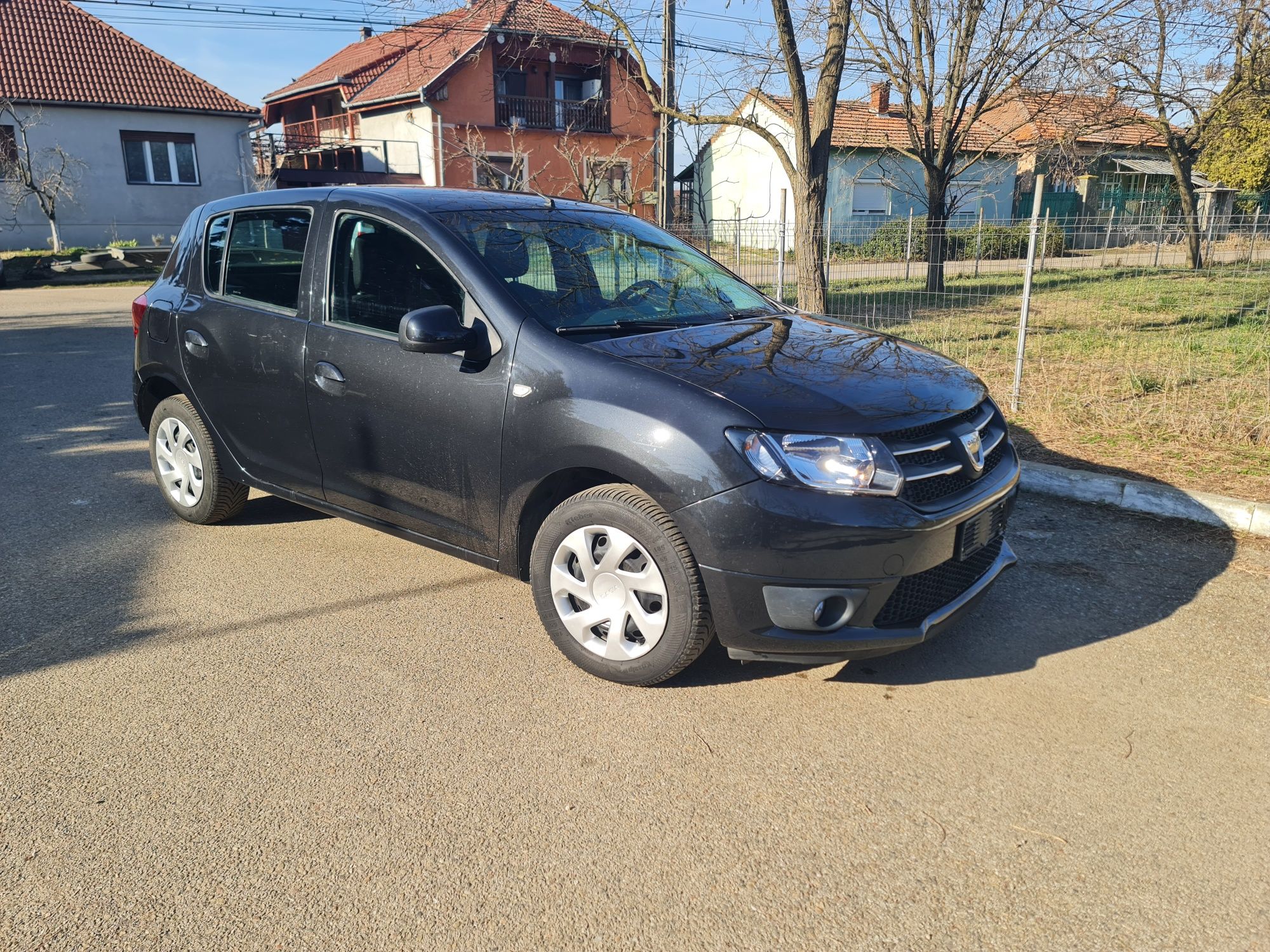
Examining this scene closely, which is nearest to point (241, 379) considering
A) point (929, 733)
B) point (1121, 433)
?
point (929, 733)

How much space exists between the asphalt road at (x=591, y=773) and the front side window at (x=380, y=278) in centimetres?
125

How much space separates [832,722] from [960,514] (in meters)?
0.84

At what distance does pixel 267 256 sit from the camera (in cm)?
466

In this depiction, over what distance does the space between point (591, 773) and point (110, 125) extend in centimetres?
3316

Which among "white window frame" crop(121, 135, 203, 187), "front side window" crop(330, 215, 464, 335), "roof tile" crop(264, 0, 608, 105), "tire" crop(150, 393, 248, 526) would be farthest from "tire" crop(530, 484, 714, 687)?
"white window frame" crop(121, 135, 203, 187)

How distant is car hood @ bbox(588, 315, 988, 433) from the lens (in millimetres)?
3258

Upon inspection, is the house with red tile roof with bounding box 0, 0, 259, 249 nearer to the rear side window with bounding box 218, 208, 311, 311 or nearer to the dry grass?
the dry grass

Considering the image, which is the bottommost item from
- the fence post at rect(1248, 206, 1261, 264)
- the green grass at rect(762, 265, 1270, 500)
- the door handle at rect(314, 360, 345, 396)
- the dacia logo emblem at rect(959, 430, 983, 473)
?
the green grass at rect(762, 265, 1270, 500)

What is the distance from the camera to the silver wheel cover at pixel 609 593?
341 cm

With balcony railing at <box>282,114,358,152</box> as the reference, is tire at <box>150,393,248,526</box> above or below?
below

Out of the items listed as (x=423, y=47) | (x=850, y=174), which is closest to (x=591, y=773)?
(x=423, y=47)

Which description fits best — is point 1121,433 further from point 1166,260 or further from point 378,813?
point 378,813

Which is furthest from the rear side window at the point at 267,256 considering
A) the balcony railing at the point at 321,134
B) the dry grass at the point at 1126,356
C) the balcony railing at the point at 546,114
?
the balcony railing at the point at 321,134

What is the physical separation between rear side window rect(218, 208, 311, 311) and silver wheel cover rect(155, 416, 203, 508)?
853 mm
